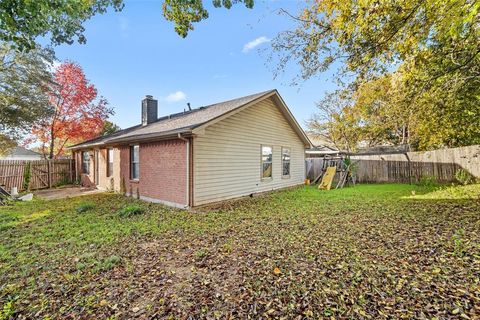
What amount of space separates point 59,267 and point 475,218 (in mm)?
9011

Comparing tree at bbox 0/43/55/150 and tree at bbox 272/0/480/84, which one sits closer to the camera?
tree at bbox 272/0/480/84

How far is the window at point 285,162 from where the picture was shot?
12162mm

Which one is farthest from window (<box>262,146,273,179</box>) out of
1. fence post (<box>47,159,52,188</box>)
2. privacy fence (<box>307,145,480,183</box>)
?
fence post (<box>47,159,52,188</box>)

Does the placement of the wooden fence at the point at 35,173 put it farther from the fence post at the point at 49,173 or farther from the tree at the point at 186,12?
the tree at the point at 186,12

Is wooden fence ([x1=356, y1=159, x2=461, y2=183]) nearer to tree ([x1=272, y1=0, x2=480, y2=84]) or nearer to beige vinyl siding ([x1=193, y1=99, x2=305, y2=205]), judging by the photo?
beige vinyl siding ([x1=193, y1=99, x2=305, y2=205])

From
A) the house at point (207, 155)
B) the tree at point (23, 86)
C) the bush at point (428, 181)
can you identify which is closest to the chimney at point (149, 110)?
the house at point (207, 155)

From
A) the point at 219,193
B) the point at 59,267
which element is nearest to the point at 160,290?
the point at 59,267

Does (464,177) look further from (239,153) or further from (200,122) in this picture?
(200,122)

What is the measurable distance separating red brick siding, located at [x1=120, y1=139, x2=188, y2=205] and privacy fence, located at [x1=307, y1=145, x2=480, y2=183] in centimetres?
1049

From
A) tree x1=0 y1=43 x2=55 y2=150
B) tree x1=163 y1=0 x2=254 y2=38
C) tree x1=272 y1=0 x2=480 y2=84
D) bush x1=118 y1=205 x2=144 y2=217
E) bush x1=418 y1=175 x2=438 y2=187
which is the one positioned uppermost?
tree x1=0 y1=43 x2=55 y2=150

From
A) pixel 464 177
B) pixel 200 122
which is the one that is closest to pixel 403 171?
pixel 464 177

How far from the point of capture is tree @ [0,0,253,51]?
3.25m

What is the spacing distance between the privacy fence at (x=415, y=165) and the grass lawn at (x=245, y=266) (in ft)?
22.1

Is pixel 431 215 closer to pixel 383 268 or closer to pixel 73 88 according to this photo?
pixel 383 268
